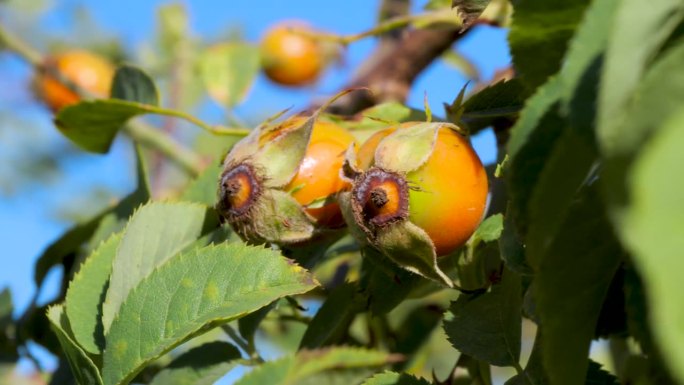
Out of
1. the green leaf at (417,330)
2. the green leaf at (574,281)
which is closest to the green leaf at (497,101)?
the green leaf at (574,281)

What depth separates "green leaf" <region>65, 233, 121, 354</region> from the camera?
0.79m

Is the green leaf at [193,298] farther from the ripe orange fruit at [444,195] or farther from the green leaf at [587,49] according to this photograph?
the green leaf at [587,49]

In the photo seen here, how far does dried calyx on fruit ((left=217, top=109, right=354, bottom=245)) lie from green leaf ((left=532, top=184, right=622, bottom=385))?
0.31m

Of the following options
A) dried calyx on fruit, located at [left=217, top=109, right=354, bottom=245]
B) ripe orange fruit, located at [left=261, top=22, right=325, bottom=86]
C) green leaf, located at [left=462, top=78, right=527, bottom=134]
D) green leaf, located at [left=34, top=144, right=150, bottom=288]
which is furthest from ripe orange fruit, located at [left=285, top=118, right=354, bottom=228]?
ripe orange fruit, located at [left=261, top=22, right=325, bottom=86]

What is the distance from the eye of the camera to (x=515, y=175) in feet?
1.63

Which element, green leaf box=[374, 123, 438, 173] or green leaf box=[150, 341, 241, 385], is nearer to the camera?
green leaf box=[374, 123, 438, 173]

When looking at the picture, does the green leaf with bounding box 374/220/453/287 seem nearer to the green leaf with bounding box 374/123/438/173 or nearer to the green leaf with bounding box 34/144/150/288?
the green leaf with bounding box 374/123/438/173

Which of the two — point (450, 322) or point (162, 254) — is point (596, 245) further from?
point (162, 254)

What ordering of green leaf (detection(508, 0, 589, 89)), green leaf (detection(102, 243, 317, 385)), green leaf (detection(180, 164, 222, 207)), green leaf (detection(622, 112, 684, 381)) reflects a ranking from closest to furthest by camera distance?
green leaf (detection(622, 112, 684, 381))
green leaf (detection(508, 0, 589, 89))
green leaf (detection(102, 243, 317, 385))
green leaf (detection(180, 164, 222, 207))

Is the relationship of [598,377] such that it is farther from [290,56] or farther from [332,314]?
[290,56]

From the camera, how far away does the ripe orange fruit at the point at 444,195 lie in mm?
708

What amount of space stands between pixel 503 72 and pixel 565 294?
753mm

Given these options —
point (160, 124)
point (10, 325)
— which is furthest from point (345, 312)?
point (160, 124)

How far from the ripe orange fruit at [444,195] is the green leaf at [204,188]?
14.2 inches
